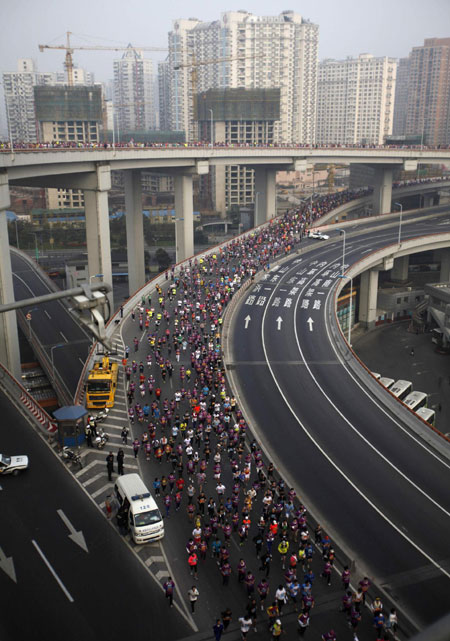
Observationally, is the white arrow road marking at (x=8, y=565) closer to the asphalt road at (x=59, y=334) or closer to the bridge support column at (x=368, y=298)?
the asphalt road at (x=59, y=334)

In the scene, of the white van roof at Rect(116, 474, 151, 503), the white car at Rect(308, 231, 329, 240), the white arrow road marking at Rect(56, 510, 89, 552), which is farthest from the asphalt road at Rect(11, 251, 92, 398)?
the white car at Rect(308, 231, 329, 240)

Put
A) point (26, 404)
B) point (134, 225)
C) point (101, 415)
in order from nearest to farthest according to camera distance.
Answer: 1. point (101, 415)
2. point (26, 404)
3. point (134, 225)

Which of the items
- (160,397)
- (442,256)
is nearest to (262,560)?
(160,397)

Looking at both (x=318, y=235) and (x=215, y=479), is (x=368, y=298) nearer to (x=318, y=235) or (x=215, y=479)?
(x=318, y=235)

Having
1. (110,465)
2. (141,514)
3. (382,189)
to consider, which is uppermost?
(382,189)

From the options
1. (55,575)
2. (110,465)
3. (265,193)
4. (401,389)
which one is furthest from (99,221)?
(55,575)

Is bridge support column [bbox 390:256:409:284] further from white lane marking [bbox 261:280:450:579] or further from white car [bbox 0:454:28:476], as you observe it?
white car [bbox 0:454:28:476]
